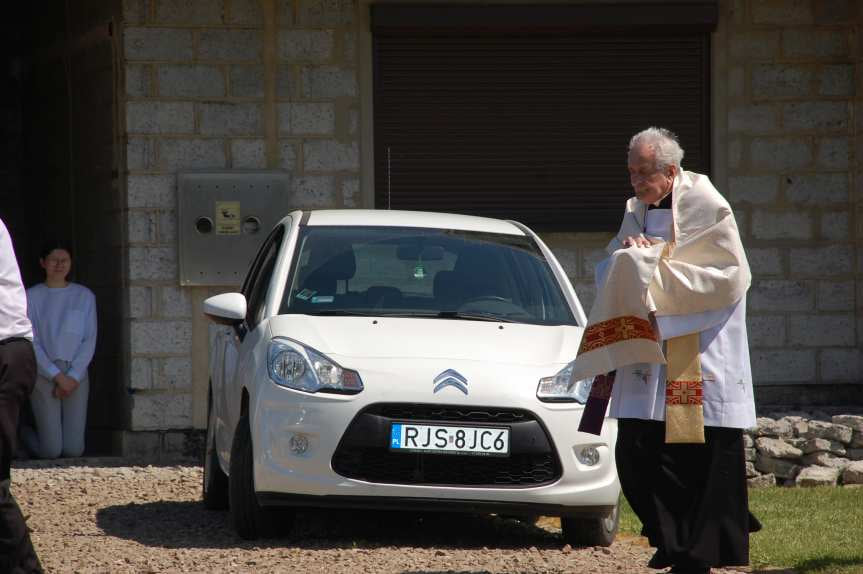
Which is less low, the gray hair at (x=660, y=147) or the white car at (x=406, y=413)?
the gray hair at (x=660, y=147)

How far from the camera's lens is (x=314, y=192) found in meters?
12.9

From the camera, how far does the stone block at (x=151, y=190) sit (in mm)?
12727

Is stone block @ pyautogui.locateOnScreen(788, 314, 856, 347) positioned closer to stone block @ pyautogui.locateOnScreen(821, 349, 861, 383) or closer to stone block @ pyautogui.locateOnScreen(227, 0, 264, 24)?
stone block @ pyautogui.locateOnScreen(821, 349, 861, 383)

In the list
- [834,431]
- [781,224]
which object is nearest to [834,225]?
[781,224]

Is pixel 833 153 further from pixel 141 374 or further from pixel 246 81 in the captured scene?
pixel 141 374

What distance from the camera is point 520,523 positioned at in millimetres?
9555

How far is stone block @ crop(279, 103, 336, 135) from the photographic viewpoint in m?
12.9

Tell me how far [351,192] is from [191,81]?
4.68 ft

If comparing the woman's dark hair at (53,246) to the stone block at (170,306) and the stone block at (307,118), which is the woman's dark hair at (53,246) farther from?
the stone block at (307,118)

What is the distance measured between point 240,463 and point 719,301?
105 inches

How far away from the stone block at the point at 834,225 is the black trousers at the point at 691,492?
7001 millimetres

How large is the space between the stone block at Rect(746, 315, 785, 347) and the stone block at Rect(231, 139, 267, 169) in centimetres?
389

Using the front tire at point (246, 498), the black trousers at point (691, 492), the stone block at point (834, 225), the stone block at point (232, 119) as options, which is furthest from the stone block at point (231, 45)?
the black trousers at point (691, 492)

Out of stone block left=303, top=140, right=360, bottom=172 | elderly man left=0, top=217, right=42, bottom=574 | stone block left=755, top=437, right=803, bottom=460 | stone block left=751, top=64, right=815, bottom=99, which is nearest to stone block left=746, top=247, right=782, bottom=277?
stone block left=751, top=64, right=815, bottom=99
